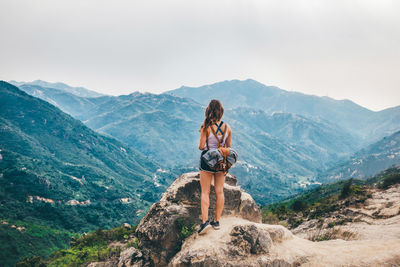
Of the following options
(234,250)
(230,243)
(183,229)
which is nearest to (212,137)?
(230,243)

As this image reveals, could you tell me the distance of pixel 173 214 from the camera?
35.4 ft

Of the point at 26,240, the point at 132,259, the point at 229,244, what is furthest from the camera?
the point at 26,240

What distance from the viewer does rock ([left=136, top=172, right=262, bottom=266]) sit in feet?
33.8

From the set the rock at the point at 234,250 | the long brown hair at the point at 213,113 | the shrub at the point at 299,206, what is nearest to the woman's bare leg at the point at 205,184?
the rock at the point at 234,250

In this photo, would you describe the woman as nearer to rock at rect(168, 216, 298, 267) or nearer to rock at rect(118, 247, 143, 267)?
rock at rect(168, 216, 298, 267)

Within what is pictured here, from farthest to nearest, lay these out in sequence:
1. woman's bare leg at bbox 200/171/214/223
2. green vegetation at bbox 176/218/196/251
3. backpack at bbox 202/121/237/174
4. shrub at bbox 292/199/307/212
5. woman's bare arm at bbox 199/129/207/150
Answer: shrub at bbox 292/199/307/212 < green vegetation at bbox 176/218/196/251 < woman's bare leg at bbox 200/171/214/223 < woman's bare arm at bbox 199/129/207/150 < backpack at bbox 202/121/237/174

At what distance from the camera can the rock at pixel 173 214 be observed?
405 inches

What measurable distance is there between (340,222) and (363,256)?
680 inches

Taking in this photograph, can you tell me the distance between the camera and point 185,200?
11.8m

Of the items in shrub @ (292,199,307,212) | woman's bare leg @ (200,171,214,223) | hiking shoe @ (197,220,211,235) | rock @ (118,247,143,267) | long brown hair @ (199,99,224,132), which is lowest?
shrub @ (292,199,307,212)

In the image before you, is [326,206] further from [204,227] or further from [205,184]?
[205,184]

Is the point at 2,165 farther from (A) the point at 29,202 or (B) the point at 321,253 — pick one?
(B) the point at 321,253

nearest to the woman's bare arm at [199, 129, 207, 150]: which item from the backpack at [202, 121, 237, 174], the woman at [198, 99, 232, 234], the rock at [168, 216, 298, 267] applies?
the woman at [198, 99, 232, 234]

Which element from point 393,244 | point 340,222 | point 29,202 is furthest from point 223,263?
point 29,202
